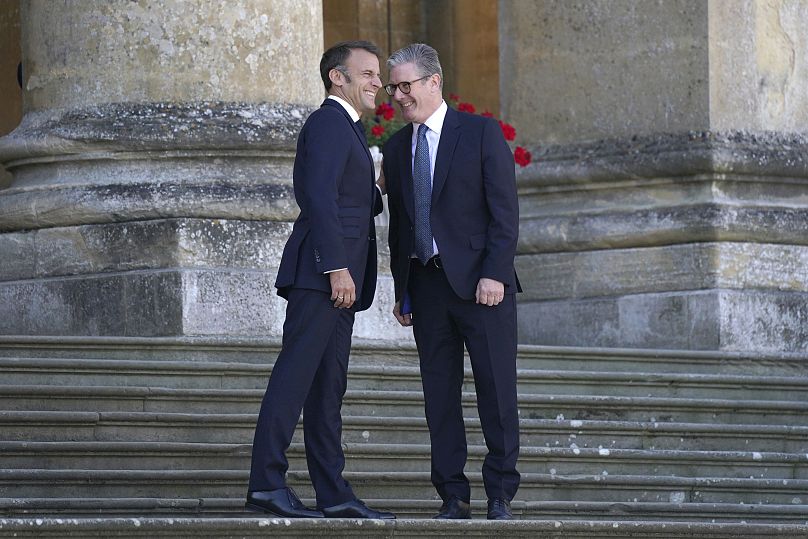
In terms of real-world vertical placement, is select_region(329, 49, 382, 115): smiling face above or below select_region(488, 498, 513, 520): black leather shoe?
above

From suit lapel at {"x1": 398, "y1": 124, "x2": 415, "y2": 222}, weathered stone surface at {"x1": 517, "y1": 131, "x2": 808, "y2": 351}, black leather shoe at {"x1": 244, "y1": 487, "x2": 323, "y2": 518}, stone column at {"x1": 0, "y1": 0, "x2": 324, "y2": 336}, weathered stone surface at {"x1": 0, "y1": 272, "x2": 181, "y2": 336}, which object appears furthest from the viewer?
weathered stone surface at {"x1": 517, "y1": 131, "x2": 808, "y2": 351}

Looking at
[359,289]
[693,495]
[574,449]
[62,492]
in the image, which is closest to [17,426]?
[62,492]

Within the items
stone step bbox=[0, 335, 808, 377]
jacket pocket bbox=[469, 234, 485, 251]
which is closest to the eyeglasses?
jacket pocket bbox=[469, 234, 485, 251]

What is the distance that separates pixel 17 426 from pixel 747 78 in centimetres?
476

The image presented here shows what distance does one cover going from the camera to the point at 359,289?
6305 millimetres

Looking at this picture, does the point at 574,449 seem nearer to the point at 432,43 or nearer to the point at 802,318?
the point at 802,318

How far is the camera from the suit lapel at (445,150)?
21.0 feet

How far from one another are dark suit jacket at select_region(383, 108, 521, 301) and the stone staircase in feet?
2.69

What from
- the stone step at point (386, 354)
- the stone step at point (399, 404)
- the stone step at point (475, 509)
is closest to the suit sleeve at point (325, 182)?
the stone step at point (475, 509)

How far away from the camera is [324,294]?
20.3ft

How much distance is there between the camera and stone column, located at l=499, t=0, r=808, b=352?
31.9ft

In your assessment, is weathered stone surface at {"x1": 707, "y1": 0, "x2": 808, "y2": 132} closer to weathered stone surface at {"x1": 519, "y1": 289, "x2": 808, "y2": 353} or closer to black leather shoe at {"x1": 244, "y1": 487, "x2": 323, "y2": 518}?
weathered stone surface at {"x1": 519, "y1": 289, "x2": 808, "y2": 353}

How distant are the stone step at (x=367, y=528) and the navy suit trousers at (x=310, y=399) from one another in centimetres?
36

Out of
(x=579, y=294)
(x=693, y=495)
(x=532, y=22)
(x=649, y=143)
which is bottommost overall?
(x=693, y=495)
